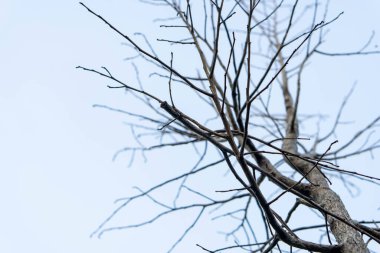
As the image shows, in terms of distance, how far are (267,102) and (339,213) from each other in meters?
1.33

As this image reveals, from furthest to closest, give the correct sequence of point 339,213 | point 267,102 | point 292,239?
→ point 267,102, point 339,213, point 292,239

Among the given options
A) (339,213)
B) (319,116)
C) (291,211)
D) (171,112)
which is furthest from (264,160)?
(319,116)

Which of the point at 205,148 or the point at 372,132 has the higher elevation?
the point at 372,132

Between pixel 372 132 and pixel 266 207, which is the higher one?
pixel 372 132

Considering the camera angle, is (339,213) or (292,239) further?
(339,213)

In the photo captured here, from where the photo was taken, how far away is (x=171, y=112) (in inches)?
52.6

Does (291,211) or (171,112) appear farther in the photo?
(291,211)

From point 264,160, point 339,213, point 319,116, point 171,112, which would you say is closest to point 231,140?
point 171,112

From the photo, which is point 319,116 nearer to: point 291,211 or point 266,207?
point 291,211

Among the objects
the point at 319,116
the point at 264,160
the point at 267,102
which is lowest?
the point at 264,160

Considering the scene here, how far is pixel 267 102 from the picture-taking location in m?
2.97

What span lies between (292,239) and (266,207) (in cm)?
17

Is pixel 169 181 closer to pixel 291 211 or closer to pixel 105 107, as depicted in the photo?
pixel 105 107

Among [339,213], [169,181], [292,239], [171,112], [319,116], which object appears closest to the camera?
[171,112]
